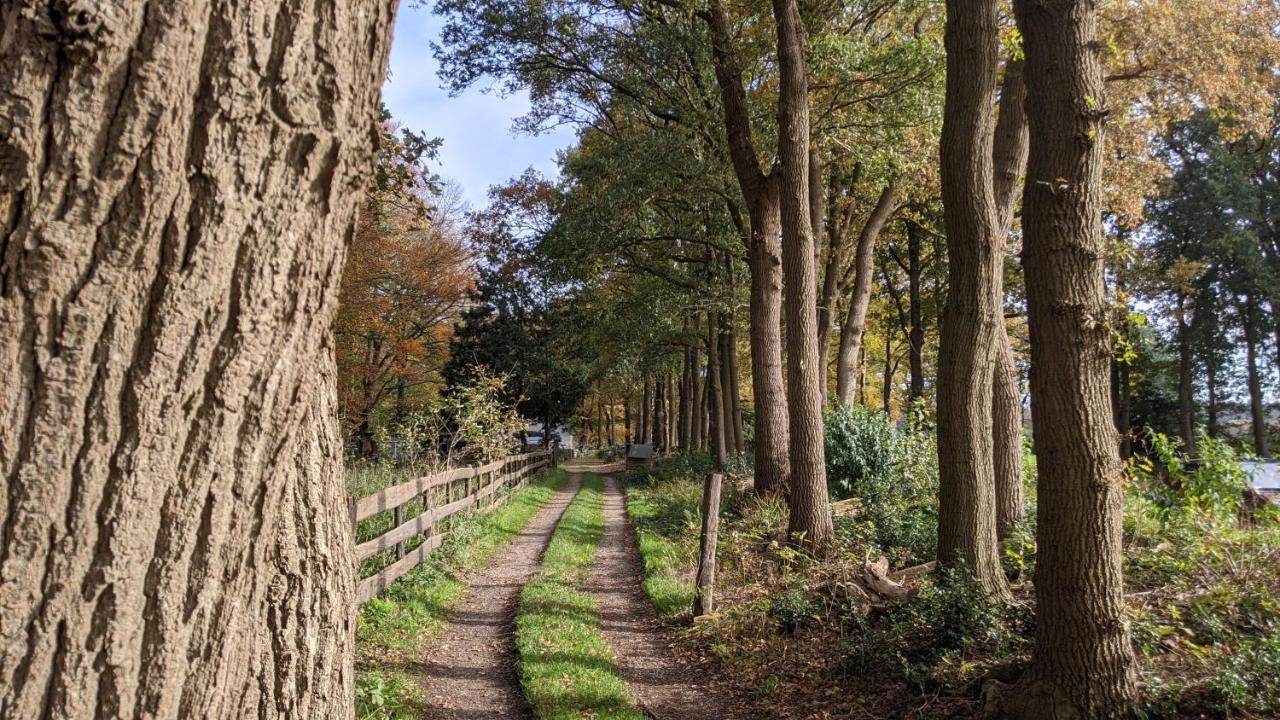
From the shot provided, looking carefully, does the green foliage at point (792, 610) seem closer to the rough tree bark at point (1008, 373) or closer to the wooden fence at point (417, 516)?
the rough tree bark at point (1008, 373)

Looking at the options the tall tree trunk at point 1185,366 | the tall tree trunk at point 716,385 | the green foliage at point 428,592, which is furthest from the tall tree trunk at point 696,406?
the green foliage at point 428,592

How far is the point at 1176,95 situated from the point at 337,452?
16.0 m

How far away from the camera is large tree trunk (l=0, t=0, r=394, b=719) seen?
135 centimetres

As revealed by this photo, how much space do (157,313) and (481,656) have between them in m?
5.87

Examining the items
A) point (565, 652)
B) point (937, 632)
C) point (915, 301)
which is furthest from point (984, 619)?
point (915, 301)

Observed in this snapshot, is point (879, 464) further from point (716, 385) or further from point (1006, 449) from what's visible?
point (716, 385)

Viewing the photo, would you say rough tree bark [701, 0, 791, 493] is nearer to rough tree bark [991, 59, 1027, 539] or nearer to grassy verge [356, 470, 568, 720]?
rough tree bark [991, 59, 1027, 539]

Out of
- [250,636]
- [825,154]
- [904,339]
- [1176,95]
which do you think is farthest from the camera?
[904,339]

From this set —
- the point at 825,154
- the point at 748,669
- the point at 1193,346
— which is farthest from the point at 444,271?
the point at 1193,346

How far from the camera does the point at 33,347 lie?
1.35 meters

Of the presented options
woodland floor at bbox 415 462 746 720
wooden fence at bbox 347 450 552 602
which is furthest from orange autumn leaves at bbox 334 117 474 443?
woodland floor at bbox 415 462 746 720

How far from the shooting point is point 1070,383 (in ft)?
14.9

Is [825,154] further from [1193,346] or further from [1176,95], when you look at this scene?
[1193,346]

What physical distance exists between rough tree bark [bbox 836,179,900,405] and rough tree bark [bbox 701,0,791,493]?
222 inches
